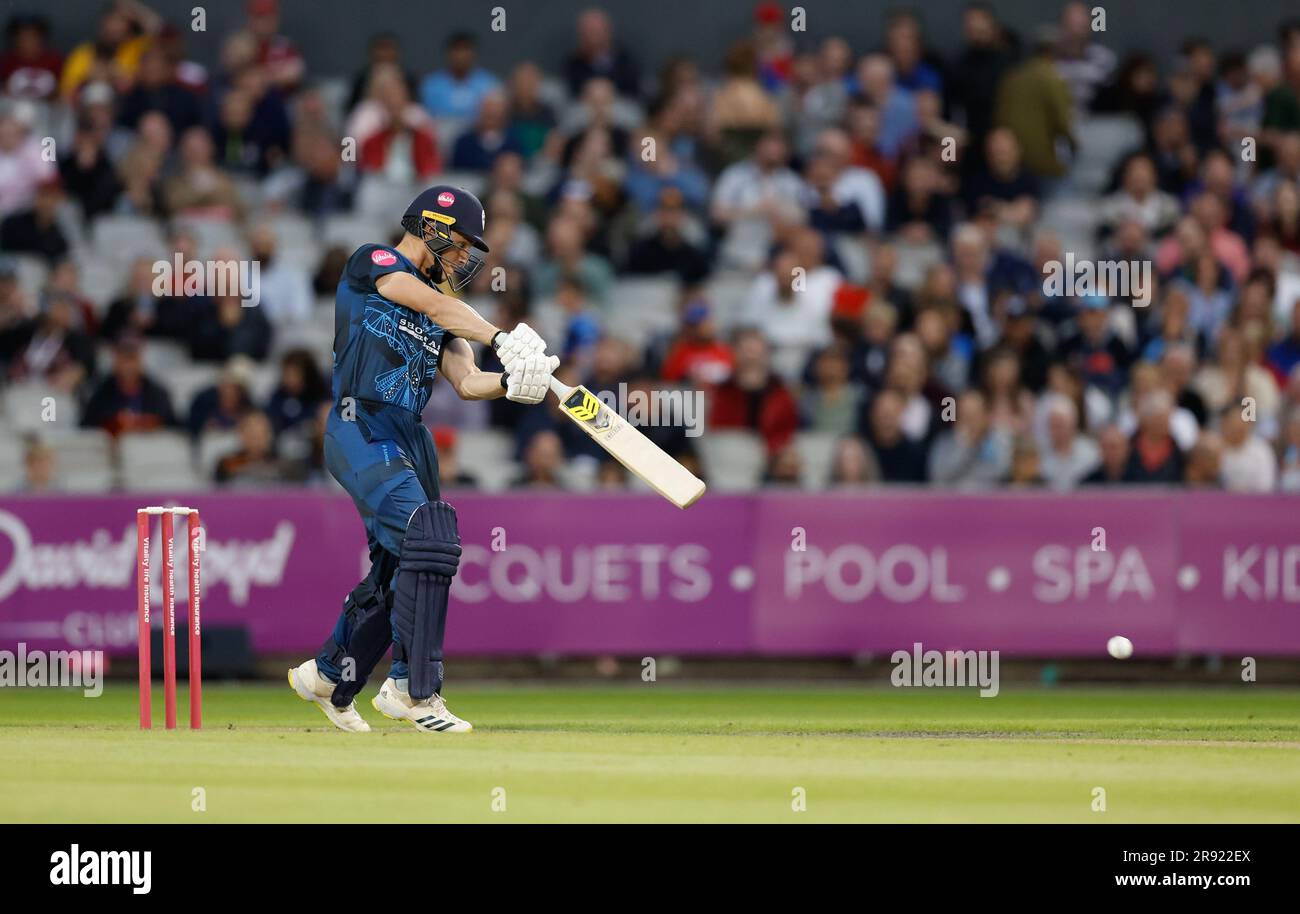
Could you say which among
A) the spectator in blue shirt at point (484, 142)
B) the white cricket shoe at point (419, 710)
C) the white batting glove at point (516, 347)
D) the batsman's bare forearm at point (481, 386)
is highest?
the spectator in blue shirt at point (484, 142)

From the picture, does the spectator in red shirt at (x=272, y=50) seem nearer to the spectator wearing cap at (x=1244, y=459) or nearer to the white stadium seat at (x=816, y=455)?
the white stadium seat at (x=816, y=455)

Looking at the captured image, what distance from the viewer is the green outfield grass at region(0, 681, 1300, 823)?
27.8 feet

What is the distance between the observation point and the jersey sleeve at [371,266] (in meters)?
10.5

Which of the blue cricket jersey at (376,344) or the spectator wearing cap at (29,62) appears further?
the spectator wearing cap at (29,62)

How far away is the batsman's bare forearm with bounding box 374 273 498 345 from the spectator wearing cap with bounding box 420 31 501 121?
11.1 m

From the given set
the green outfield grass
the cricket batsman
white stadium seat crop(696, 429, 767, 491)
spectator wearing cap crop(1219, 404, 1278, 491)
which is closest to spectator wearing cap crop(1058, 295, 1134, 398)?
spectator wearing cap crop(1219, 404, 1278, 491)

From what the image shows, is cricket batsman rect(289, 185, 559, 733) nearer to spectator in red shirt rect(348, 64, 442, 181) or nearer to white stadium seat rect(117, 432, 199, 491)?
white stadium seat rect(117, 432, 199, 491)

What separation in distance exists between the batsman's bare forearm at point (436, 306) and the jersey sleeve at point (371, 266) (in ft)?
0.20

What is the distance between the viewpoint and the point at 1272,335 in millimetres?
18750

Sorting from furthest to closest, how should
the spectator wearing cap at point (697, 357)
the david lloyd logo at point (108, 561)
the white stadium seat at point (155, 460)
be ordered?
the spectator wearing cap at point (697, 357)
the white stadium seat at point (155, 460)
the david lloyd logo at point (108, 561)

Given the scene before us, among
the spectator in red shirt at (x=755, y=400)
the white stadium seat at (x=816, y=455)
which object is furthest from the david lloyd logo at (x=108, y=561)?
the white stadium seat at (x=816, y=455)

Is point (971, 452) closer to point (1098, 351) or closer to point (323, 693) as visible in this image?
point (1098, 351)


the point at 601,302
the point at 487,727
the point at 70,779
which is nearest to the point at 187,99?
the point at 601,302

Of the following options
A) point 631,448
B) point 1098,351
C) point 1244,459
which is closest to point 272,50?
point 1098,351
